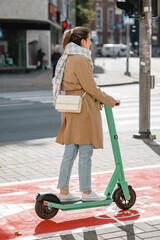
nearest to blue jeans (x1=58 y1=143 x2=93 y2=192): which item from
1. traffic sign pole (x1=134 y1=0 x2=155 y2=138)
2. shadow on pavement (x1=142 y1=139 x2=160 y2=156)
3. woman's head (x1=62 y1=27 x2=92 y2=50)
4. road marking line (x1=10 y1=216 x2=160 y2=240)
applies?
road marking line (x1=10 y1=216 x2=160 y2=240)

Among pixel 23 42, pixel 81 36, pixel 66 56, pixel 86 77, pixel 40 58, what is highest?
pixel 23 42

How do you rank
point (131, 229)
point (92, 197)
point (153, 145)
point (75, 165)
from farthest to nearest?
point (153, 145) → point (75, 165) → point (92, 197) → point (131, 229)

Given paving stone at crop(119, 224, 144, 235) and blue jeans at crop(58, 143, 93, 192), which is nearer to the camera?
paving stone at crop(119, 224, 144, 235)

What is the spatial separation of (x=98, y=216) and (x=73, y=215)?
0.25 m

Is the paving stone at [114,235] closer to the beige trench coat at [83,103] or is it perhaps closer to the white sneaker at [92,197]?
the white sneaker at [92,197]

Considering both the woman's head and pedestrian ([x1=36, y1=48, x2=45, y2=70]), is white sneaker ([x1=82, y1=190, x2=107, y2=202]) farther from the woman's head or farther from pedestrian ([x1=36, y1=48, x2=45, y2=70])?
pedestrian ([x1=36, y1=48, x2=45, y2=70])

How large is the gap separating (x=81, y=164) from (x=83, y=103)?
592 millimetres

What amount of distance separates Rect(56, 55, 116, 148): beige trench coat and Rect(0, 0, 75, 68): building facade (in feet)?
113

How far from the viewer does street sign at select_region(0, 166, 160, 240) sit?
4.62 m

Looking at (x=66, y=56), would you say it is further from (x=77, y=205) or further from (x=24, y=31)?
(x=24, y=31)

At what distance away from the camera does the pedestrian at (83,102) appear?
475cm

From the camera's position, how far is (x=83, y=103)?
480cm

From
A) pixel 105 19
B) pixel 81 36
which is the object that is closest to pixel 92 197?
pixel 81 36

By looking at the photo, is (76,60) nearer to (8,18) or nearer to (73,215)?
(73,215)
